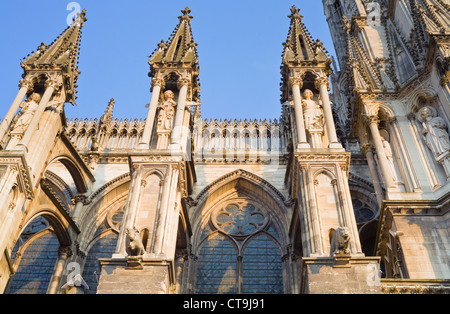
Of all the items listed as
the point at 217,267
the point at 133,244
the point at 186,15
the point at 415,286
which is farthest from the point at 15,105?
the point at 415,286

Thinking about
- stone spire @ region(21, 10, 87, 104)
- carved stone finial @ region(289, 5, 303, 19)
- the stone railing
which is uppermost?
carved stone finial @ region(289, 5, 303, 19)

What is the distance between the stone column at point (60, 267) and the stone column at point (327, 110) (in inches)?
383

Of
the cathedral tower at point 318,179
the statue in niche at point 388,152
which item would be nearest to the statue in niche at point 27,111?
the cathedral tower at point 318,179

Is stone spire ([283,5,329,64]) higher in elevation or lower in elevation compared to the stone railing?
higher

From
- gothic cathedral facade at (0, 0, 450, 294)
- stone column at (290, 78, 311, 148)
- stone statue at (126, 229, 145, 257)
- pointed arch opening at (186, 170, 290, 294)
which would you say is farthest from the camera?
pointed arch opening at (186, 170, 290, 294)

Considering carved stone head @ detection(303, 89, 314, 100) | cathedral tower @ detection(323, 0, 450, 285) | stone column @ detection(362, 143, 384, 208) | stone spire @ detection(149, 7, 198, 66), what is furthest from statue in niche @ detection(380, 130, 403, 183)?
stone spire @ detection(149, 7, 198, 66)

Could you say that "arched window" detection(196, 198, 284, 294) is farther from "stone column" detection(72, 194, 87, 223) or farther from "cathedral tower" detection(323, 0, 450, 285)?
"stone column" detection(72, 194, 87, 223)

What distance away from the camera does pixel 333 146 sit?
1369 centimetres

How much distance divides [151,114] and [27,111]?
3889 mm

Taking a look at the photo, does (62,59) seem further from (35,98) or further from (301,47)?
(301,47)

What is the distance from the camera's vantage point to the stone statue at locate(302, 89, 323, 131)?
48.4 ft

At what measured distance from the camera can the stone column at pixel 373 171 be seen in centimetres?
1532

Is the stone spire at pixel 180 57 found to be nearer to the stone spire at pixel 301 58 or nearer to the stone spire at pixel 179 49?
the stone spire at pixel 179 49

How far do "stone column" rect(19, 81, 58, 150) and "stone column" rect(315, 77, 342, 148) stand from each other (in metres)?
8.59
